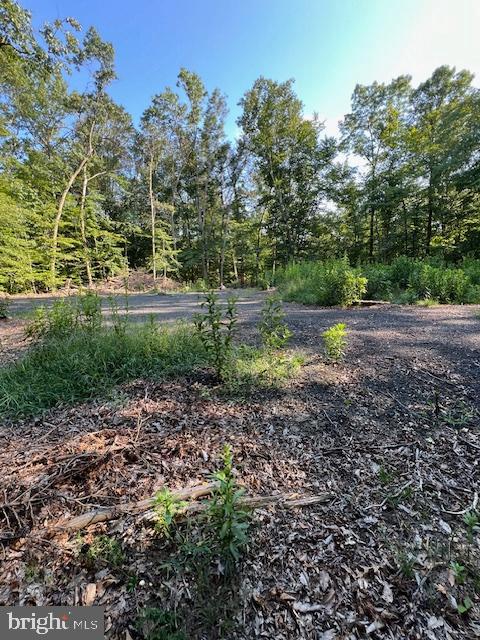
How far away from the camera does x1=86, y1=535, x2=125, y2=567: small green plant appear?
3.25 feet

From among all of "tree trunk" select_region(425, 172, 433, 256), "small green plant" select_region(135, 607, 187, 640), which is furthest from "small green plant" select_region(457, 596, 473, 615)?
"tree trunk" select_region(425, 172, 433, 256)

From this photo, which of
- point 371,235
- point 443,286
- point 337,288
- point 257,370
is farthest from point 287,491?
point 371,235

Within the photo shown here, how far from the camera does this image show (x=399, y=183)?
1240 cm

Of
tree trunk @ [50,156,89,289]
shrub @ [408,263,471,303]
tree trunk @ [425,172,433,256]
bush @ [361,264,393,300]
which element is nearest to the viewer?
shrub @ [408,263,471,303]

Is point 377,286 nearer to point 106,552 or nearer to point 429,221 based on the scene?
point 106,552

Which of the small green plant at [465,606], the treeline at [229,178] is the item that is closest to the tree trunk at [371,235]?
the treeline at [229,178]

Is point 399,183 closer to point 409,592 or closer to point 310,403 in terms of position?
point 310,403

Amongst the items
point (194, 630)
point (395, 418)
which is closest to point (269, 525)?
point (194, 630)

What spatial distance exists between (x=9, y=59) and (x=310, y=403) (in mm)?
7457

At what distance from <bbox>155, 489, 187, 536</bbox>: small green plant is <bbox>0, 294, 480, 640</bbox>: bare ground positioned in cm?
4

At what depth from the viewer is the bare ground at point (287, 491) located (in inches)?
35.2

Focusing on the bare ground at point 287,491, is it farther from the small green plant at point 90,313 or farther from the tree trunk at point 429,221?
the tree trunk at point 429,221

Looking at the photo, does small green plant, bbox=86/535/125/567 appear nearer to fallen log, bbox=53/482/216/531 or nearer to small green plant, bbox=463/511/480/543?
fallen log, bbox=53/482/216/531

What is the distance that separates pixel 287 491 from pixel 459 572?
63 cm
